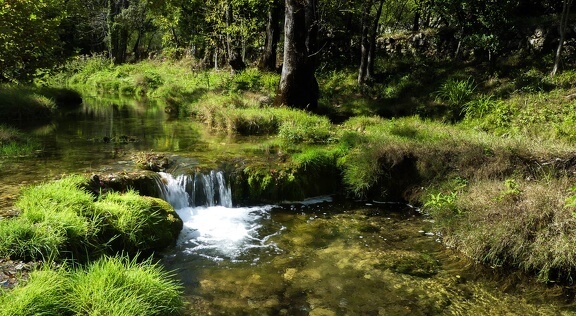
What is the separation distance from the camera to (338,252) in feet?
23.2

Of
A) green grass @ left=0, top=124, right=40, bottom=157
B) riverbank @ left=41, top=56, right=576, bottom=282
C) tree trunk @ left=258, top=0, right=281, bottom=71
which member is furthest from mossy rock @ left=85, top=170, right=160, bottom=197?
tree trunk @ left=258, top=0, right=281, bottom=71

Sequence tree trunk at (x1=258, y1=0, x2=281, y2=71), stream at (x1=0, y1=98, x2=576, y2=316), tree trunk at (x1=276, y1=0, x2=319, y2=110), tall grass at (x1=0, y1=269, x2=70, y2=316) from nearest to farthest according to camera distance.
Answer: tall grass at (x1=0, y1=269, x2=70, y2=316) < stream at (x1=0, y1=98, x2=576, y2=316) < tree trunk at (x1=276, y1=0, x2=319, y2=110) < tree trunk at (x1=258, y1=0, x2=281, y2=71)

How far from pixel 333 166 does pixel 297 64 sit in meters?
5.90

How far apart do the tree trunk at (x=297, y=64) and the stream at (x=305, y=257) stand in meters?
4.57

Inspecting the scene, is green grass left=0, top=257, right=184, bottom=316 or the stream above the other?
green grass left=0, top=257, right=184, bottom=316

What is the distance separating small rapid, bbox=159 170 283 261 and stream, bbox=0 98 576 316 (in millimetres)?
20

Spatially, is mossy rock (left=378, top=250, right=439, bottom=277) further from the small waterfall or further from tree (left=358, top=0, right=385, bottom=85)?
tree (left=358, top=0, right=385, bottom=85)

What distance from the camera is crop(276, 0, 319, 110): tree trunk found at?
47.9ft

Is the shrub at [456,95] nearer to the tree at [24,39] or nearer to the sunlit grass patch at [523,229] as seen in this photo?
the sunlit grass patch at [523,229]

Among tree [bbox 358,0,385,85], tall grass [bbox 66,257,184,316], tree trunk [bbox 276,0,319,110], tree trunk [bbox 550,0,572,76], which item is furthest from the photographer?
tree [bbox 358,0,385,85]

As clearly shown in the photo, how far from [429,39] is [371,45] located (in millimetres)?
3750

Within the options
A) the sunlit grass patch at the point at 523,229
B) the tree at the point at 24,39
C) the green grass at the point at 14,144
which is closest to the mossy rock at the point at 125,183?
the green grass at the point at 14,144

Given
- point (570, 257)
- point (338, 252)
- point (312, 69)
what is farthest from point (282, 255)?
point (312, 69)

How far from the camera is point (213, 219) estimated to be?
8492mm
